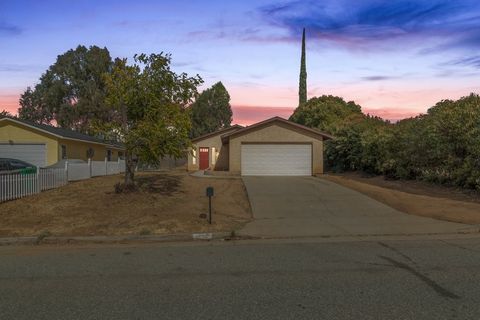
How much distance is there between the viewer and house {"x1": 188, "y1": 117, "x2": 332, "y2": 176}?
96.9 feet

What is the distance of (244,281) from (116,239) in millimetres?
4957

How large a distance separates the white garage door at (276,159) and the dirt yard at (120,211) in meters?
10.7

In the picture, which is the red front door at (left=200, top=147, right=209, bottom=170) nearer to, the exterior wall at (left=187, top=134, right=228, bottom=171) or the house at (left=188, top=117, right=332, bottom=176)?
the exterior wall at (left=187, top=134, right=228, bottom=171)

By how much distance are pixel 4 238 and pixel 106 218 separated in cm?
273

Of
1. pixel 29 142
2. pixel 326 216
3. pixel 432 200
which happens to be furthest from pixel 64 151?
pixel 432 200

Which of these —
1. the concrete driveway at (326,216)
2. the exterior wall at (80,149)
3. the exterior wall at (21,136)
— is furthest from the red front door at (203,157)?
the concrete driveway at (326,216)

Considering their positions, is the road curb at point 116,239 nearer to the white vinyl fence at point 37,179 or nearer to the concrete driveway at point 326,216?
the concrete driveway at point 326,216

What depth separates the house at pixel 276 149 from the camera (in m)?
29.5

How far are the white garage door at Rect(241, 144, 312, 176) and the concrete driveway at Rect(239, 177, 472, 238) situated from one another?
9.76m

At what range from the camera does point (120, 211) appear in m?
13.7

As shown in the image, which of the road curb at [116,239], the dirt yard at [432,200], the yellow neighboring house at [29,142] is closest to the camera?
the road curb at [116,239]

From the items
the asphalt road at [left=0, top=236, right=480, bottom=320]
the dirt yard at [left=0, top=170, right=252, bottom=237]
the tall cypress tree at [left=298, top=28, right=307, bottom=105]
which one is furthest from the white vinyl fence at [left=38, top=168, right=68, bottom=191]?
the tall cypress tree at [left=298, top=28, right=307, bottom=105]

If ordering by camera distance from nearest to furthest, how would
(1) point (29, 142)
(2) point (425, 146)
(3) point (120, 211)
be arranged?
(3) point (120, 211)
(2) point (425, 146)
(1) point (29, 142)

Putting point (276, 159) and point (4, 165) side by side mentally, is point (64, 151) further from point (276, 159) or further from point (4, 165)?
point (276, 159)
